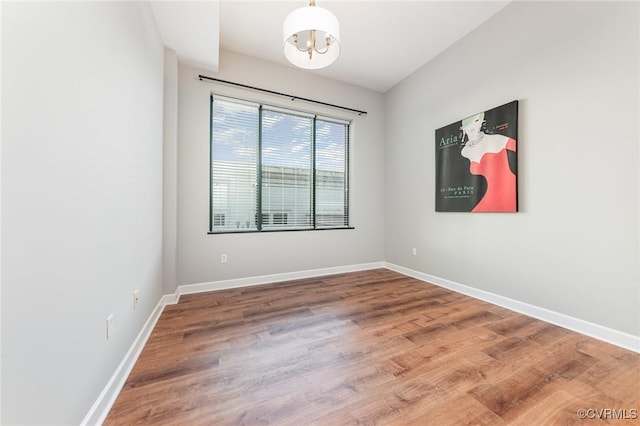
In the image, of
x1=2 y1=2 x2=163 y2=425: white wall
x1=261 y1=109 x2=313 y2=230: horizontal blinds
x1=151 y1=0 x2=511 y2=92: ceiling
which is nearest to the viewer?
x1=2 y1=2 x2=163 y2=425: white wall

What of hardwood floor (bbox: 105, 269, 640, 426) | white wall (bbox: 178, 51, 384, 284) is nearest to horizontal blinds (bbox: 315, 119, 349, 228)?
white wall (bbox: 178, 51, 384, 284)

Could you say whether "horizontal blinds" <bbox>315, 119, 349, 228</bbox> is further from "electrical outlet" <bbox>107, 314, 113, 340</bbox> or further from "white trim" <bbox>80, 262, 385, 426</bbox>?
"electrical outlet" <bbox>107, 314, 113, 340</bbox>

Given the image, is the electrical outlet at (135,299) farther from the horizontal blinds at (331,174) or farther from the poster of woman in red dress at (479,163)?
the poster of woman in red dress at (479,163)

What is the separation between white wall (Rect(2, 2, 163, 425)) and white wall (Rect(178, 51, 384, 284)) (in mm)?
1406

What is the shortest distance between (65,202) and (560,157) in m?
3.55

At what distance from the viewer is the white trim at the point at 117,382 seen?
119cm

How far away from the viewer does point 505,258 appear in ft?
8.86

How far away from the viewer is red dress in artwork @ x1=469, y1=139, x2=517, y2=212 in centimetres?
258

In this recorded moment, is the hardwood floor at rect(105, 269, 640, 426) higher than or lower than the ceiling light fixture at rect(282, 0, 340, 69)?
lower

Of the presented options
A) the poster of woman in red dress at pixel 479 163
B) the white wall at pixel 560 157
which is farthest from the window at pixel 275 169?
the white wall at pixel 560 157

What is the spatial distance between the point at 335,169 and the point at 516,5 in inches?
112

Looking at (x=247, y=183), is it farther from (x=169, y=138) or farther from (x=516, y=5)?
(x=516, y=5)

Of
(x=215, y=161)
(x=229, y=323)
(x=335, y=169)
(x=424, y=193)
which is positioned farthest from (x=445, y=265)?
(x=215, y=161)

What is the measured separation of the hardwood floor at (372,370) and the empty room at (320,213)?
16 mm
